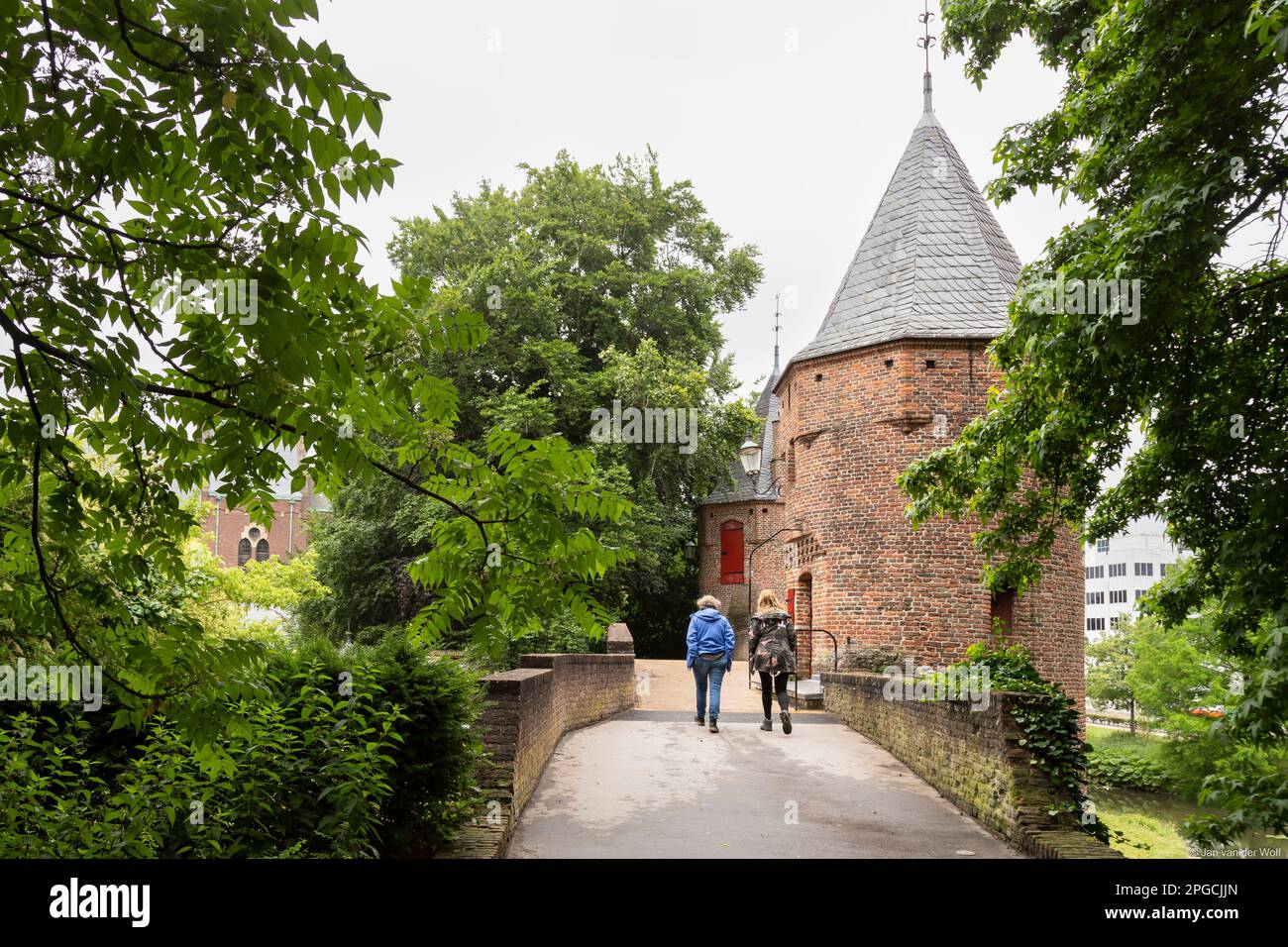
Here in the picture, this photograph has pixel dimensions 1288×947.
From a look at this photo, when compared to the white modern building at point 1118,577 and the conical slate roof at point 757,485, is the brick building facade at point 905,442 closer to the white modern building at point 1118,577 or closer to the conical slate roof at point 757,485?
the conical slate roof at point 757,485

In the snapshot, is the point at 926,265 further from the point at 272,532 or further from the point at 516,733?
the point at 272,532

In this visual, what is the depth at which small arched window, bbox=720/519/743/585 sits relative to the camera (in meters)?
38.8

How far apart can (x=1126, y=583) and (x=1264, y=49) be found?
92148 millimetres

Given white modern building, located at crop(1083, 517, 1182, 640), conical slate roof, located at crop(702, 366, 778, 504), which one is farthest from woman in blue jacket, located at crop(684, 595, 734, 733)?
white modern building, located at crop(1083, 517, 1182, 640)

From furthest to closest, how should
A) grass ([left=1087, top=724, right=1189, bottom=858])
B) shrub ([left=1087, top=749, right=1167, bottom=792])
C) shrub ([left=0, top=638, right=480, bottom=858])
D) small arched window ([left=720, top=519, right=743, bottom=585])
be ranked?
small arched window ([left=720, top=519, right=743, bottom=585])
shrub ([left=1087, top=749, right=1167, bottom=792])
grass ([left=1087, top=724, right=1189, bottom=858])
shrub ([left=0, top=638, right=480, bottom=858])

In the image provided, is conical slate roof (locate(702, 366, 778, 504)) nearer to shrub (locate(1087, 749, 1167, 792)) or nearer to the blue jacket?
shrub (locate(1087, 749, 1167, 792))

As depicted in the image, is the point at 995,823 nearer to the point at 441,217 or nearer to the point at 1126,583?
the point at 441,217

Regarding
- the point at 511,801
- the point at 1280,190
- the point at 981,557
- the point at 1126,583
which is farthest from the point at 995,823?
the point at 1126,583

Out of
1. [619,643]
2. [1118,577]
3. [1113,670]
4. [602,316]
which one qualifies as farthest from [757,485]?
[1118,577]

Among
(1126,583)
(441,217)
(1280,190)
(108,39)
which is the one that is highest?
(441,217)

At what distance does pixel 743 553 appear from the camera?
38656mm

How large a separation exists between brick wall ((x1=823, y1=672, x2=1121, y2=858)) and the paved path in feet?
0.60

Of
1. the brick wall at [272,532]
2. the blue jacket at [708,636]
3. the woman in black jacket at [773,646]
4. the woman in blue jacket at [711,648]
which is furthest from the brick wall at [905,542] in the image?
the brick wall at [272,532]

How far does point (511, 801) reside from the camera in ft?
23.2
